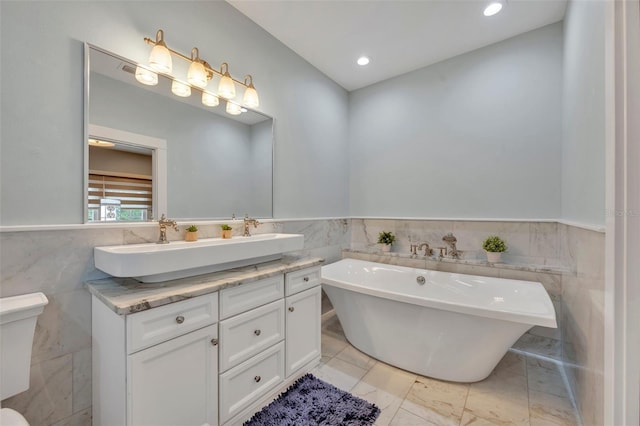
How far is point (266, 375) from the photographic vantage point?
1566 millimetres

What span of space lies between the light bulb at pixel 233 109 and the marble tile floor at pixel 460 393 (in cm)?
207

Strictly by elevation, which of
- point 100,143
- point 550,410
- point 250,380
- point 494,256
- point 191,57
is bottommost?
point 550,410

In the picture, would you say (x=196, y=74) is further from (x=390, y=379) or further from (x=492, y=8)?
(x=390, y=379)

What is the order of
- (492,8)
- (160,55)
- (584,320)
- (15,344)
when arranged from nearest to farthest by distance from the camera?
(15,344)
(584,320)
(160,55)
(492,8)

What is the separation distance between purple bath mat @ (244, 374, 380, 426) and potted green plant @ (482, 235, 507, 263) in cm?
164

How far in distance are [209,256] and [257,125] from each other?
4.19 feet

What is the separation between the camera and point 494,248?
91.4 inches

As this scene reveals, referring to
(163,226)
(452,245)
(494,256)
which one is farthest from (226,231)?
(494,256)

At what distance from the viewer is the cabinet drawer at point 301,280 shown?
171 cm

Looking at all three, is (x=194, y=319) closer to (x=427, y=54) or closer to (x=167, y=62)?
(x=167, y=62)

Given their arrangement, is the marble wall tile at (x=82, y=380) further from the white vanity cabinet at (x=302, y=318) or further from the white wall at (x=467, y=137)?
the white wall at (x=467, y=137)

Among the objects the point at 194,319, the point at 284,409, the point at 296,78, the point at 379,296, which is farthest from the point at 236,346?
the point at 296,78

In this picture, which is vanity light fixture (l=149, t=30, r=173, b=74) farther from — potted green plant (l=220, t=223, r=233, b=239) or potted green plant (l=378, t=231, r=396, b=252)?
potted green plant (l=378, t=231, r=396, b=252)

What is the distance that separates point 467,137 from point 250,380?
2.75m
